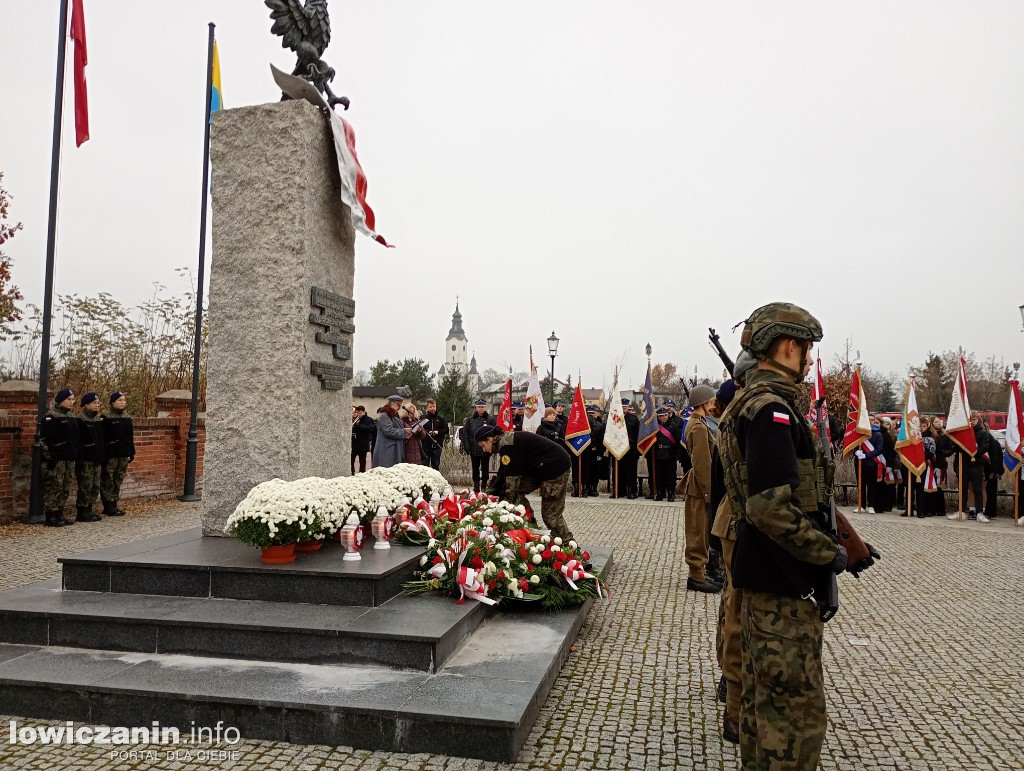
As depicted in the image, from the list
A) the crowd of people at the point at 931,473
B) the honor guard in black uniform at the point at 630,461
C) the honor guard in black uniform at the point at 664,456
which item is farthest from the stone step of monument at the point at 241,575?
the crowd of people at the point at 931,473

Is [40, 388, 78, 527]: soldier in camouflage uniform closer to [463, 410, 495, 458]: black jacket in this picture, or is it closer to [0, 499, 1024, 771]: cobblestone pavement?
[0, 499, 1024, 771]: cobblestone pavement

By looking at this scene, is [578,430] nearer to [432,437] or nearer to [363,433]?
[432,437]

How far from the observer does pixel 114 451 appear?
12133 mm

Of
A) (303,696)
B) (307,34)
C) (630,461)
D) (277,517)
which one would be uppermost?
(307,34)

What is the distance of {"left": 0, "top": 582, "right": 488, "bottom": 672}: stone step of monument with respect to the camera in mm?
Answer: 4273

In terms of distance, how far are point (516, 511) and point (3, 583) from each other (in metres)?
4.79

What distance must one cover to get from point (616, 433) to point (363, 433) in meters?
5.39

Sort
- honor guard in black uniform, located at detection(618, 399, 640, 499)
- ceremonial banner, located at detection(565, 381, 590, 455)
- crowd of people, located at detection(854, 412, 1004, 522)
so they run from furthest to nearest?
1. honor guard in black uniform, located at detection(618, 399, 640, 499)
2. ceremonial banner, located at detection(565, 381, 590, 455)
3. crowd of people, located at detection(854, 412, 1004, 522)

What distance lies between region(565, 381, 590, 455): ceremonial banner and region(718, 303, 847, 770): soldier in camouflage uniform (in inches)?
508

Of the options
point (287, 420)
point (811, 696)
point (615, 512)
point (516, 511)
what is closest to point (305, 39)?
point (287, 420)

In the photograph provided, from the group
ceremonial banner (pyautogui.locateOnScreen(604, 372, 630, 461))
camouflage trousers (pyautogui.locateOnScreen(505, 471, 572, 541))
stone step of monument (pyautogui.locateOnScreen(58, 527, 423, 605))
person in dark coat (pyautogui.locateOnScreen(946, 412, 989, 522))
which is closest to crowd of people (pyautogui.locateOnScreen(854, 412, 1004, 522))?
person in dark coat (pyautogui.locateOnScreen(946, 412, 989, 522))

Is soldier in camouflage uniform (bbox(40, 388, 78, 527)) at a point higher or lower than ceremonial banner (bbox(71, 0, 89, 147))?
lower

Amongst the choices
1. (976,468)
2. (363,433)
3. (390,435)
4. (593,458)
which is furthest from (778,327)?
(593,458)

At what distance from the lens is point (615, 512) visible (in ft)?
44.9
